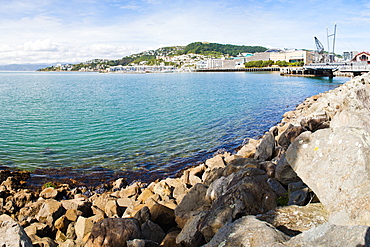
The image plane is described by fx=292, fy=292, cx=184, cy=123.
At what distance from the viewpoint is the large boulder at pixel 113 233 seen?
6078 mm

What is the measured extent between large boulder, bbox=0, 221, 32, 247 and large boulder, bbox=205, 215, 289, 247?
3.46m

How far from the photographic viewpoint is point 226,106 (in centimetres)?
3384

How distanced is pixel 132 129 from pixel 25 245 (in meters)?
16.5

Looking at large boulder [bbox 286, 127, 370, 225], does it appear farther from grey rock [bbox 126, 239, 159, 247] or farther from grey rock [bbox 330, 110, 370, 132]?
grey rock [bbox 126, 239, 159, 247]

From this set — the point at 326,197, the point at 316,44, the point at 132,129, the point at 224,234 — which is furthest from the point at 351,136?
the point at 316,44

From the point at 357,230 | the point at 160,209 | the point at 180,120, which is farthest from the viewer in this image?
the point at 180,120

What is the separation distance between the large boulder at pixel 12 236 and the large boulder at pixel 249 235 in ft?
11.4

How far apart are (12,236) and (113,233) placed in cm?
186

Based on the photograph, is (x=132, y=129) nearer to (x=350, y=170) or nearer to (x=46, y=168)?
(x=46, y=168)

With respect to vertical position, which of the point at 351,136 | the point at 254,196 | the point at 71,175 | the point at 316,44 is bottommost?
the point at 71,175

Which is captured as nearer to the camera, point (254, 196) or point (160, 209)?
point (254, 196)

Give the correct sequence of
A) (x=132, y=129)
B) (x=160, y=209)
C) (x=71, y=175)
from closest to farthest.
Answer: (x=160, y=209)
(x=71, y=175)
(x=132, y=129)

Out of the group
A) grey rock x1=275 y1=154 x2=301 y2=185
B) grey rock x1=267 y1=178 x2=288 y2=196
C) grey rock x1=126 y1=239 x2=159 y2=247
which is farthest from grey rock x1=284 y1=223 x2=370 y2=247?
grey rock x1=275 y1=154 x2=301 y2=185

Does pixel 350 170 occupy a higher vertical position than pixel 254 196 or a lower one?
higher
